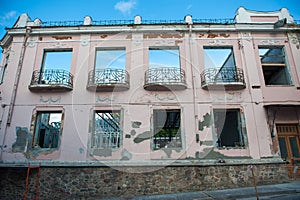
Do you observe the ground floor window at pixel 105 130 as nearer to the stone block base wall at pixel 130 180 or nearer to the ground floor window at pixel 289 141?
the stone block base wall at pixel 130 180

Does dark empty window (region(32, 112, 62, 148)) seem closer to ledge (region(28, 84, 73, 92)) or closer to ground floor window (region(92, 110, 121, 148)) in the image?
ledge (region(28, 84, 73, 92))

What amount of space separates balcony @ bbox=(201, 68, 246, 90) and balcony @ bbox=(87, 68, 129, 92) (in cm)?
367

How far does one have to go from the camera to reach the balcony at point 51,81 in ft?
28.1

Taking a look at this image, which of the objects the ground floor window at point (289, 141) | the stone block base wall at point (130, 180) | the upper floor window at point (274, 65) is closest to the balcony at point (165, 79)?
the stone block base wall at point (130, 180)

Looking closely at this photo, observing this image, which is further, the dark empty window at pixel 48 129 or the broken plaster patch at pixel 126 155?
the dark empty window at pixel 48 129

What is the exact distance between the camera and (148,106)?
854 cm

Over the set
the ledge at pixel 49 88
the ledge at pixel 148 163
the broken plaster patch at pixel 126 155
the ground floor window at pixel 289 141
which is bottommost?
the ledge at pixel 148 163

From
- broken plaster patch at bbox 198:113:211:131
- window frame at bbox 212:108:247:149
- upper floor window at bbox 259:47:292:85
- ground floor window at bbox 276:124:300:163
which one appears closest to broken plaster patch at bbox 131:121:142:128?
broken plaster patch at bbox 198:113:211:131

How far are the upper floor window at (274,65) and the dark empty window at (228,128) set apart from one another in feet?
9.94

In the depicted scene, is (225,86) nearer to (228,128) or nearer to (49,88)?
(228,128)

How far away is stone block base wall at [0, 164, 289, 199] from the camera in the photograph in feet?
24.1

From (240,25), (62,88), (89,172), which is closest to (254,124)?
(240,25)

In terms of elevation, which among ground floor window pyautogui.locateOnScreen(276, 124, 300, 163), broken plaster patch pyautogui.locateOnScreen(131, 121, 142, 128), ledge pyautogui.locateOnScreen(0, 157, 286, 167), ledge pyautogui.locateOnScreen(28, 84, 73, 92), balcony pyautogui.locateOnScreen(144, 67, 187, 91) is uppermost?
balcony pyautogui.locateOnScreen(144, 67, 187, 91)

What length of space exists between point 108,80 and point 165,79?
2.64m
